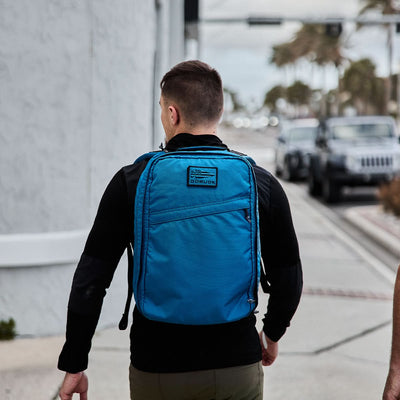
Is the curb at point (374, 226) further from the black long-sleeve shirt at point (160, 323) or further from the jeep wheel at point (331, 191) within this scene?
the black long-sleeve shirt at point (160, 323)

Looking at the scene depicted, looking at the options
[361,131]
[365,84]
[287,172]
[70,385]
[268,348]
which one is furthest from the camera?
[365,84]

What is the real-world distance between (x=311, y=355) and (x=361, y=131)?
1322 centimetres

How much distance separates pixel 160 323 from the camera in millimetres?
2322

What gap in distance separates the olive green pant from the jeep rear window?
1617cm

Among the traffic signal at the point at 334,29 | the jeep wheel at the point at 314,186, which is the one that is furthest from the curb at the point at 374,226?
the traffic signal at the point at 334,29

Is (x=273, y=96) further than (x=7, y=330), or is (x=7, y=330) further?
(x=273, y=96)

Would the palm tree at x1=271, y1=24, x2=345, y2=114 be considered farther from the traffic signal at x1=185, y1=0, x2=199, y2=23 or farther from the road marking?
the road marking

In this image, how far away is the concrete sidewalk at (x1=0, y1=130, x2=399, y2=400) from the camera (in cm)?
489

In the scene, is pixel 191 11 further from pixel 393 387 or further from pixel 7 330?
pixel 393 387

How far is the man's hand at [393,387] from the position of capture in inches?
94.7

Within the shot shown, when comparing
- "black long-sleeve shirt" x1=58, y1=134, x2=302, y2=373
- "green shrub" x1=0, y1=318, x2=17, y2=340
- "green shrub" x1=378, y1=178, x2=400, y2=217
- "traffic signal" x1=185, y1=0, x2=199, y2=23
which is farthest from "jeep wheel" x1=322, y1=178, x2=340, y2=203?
"black long-sleeve shirt" x1=58, y1=134, x2=302, y2=373

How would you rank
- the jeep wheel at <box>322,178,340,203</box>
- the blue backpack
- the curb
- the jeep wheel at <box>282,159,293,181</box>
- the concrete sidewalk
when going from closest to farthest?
the blue backpack → the concrete sidewalk → the curb → the jeep wheel at <box>322,178,340,203</box> → the jeep wheel at <box>282,159,293,181</box>

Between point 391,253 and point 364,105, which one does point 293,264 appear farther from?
point 364,105

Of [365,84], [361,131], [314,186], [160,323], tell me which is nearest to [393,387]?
[160,323]
